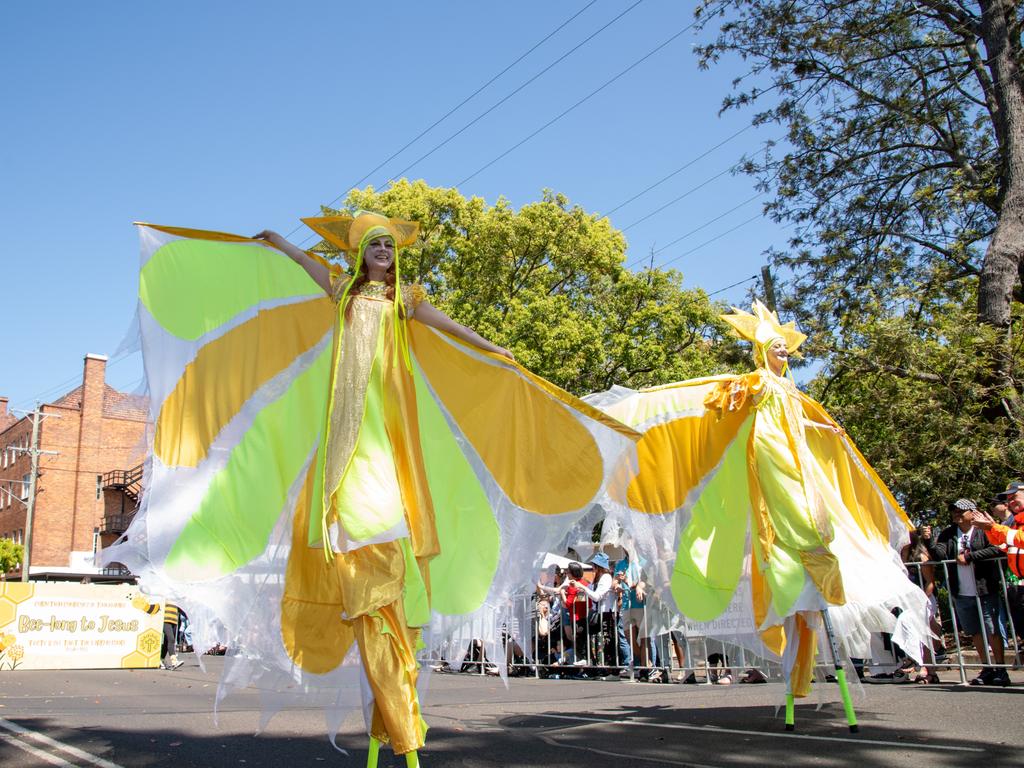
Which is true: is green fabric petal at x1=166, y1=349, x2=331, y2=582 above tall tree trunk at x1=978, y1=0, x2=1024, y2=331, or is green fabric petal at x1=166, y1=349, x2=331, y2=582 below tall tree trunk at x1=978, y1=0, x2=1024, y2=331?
below

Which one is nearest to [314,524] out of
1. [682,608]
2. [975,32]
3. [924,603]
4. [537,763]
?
[537,763]

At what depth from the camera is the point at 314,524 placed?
371 cm

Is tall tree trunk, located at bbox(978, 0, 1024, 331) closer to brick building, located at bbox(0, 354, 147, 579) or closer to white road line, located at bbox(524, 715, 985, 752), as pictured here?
white road line, located at bbox(524, 715, 985, 752)

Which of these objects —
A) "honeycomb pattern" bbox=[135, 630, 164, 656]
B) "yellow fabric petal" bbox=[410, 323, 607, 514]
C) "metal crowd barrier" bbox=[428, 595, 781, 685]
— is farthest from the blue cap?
"honeycomb pattern" bbox=[135, 630, 164, 656]

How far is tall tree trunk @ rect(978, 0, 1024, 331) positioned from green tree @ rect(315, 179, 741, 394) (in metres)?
10.8

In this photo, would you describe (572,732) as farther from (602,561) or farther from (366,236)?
(602,561)

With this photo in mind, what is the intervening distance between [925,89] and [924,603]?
13.2 m

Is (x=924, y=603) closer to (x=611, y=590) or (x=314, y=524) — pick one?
(x=314, y=524)

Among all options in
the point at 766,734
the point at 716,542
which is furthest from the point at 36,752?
the point at 716,542

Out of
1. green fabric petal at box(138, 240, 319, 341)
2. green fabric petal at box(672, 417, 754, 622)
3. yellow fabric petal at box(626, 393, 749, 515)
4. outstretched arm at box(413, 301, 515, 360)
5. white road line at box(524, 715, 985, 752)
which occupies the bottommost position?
white road line at box(524, 715, 985, 752)

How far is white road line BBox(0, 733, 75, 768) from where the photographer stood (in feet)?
13.1

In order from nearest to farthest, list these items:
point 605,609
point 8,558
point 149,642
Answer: point 605,609, point 149,642, point 8,558

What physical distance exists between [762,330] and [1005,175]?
1076 centimetres

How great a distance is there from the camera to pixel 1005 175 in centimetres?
1424
